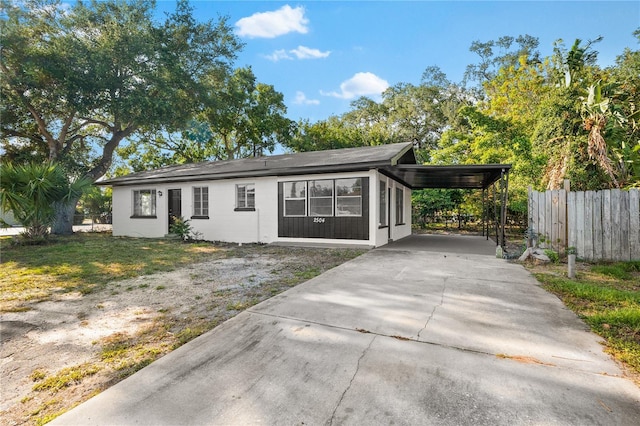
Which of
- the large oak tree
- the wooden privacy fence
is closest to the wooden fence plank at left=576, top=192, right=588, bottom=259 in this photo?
the wooden privacy fence

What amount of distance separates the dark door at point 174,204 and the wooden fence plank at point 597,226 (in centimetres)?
1380

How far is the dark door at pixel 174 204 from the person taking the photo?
1301 cm

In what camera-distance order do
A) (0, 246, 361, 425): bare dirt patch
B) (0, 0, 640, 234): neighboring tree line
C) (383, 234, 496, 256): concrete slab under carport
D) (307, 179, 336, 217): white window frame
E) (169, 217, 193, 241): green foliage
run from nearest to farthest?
(0, 246, 361, 425): bare dirt patch < (0, 0, 640, 234): neighboring tree line < (383, 234, 496, 256): concrete slab under carport < (307, 179, 336, 217): white window frame < (169, 217, 193, 241): green foliage

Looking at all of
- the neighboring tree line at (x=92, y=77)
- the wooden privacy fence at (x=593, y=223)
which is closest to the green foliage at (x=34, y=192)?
the neighboring tree line at (x=92, y=77)

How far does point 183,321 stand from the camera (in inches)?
138

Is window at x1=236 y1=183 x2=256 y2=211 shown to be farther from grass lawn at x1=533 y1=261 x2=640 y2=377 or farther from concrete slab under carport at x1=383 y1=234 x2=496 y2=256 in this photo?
grass lawn at x1=533 y1=261 x2=640 y2=377

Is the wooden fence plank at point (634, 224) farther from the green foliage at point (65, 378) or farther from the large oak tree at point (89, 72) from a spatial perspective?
the large oak tree at point (89, 72)

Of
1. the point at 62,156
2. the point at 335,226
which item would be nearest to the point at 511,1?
the point at 335,226

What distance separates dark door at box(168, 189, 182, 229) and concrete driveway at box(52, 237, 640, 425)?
35.0 feet

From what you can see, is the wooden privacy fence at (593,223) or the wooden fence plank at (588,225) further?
the wooden fence plank at (588,225)

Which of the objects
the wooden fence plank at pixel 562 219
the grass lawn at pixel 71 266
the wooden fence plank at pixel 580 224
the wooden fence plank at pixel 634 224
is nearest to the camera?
the grass lawn at pixel 71 266

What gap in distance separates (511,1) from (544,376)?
1653 centimetres

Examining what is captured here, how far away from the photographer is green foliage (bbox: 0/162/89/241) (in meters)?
8.62

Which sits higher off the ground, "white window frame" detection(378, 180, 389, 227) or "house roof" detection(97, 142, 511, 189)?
"house roof" detection(97, 142, 511, 189)
